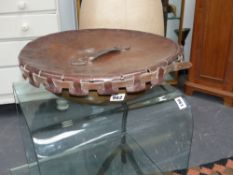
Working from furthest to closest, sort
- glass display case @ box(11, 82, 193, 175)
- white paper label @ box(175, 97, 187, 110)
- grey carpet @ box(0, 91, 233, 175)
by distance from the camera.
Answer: grey carpet @ box(0, 91, 233, 175) < white paper label @ box(175, 97, 187, 110) < glass display case @ box(11, 82, 193, 175)

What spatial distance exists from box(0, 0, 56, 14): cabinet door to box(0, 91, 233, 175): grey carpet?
0.68 m

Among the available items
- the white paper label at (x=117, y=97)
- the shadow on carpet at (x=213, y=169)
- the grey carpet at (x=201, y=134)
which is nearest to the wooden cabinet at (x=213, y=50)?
the grey carpet at (x=201, y=134)

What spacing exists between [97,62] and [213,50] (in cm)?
129

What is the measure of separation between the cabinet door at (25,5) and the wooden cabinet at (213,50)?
3.05 feet

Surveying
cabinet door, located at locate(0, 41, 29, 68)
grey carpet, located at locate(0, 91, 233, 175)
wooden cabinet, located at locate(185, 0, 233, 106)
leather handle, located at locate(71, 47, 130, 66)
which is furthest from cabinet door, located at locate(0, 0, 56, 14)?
wooden cabinet, located at locate(185, 0, 233, 106)

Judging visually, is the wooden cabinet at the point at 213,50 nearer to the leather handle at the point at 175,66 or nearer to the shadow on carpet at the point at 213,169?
the shadow on carpet at the point at 213,169

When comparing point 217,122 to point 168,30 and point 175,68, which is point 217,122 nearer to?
point 168,30

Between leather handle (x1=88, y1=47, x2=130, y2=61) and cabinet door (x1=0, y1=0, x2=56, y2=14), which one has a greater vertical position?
cabinet door (x1=0, y1=0, x2=56, y2=14)

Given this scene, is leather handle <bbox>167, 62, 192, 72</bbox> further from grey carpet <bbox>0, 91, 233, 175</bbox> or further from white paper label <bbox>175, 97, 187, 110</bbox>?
grey carpet <bbox>0, 91, 233, 175</bbox>

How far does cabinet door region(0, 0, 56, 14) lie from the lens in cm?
156

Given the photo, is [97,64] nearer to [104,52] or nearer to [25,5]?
[104,52]

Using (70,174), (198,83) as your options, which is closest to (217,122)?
(198,83)

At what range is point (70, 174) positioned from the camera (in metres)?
1.25

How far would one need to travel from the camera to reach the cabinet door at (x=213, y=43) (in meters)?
1.85
